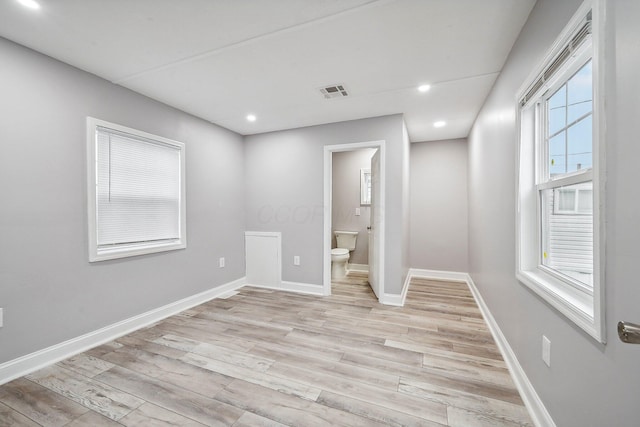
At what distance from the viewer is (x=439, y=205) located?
440cm

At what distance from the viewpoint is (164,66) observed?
216 cm

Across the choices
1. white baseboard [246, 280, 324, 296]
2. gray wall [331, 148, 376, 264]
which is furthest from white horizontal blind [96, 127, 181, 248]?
gray wall [331, 148, 376, 264]

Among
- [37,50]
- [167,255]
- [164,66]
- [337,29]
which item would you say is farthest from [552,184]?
[37,50]

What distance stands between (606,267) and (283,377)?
1857 mm

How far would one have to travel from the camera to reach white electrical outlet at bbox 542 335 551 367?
1.32 m

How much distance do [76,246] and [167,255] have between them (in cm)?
83

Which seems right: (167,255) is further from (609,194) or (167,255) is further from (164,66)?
(609,194)

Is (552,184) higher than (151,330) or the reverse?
higher

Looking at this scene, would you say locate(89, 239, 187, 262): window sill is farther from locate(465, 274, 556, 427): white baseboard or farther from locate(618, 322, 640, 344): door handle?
locate(465, 274, 556, 427): white baseboard

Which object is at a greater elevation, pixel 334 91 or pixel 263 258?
pixel 334 91

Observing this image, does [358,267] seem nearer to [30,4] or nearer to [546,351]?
[546,351]

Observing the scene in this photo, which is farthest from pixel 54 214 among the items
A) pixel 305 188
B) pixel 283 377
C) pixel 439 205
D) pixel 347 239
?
pixel 439 205

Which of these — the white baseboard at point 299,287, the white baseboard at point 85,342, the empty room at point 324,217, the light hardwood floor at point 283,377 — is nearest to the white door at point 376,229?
the empty room at point 324,217

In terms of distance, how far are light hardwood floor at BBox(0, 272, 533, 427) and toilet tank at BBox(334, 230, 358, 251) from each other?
82.3 inches
